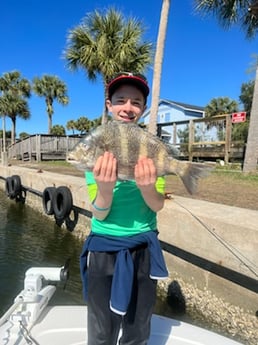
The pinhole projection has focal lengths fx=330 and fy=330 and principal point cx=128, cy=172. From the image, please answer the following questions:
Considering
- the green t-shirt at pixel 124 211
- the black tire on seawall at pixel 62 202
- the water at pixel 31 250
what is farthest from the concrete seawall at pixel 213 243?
the black tire on seawall at pixel 62 202

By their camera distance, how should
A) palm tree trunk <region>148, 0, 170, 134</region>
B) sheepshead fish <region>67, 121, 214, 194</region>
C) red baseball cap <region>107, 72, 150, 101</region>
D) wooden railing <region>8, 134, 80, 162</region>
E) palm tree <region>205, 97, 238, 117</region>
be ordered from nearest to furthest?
sheepshead fish <region>67, 121, 214, 194</region> → red baseball cap <region>107, 72, 150, 101</region> → palm tree trunk <region>148, 0, 170, 134</region> → wooden railing <region>8, 134, 80, 162</region> → palm tree <region>205, 97, 238, 117</region>

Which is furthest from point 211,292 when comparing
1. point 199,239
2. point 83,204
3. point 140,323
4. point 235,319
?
point 83,204

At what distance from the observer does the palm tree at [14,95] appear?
37284 millimetres

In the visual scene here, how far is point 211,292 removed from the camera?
3869 millimetres

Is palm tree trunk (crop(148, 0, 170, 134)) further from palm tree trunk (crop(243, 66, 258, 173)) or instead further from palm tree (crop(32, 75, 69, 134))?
palm tree (crop(32, 75, 69, 134))

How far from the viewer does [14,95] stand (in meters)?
38.1

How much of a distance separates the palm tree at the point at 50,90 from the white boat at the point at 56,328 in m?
37.2

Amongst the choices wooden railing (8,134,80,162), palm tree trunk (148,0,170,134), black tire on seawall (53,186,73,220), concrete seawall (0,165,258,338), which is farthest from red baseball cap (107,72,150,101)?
wooden railing (8,134,80,162)

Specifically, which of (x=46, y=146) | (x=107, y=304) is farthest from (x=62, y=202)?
(x=46, y=146)

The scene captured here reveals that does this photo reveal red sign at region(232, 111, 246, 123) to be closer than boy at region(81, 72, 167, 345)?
No

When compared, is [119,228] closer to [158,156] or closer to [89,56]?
[158,156]

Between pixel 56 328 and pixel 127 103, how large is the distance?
5.31 feet

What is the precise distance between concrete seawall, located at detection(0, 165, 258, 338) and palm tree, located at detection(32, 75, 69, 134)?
3536 cm

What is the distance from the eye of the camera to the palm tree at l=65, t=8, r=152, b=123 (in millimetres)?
16984
